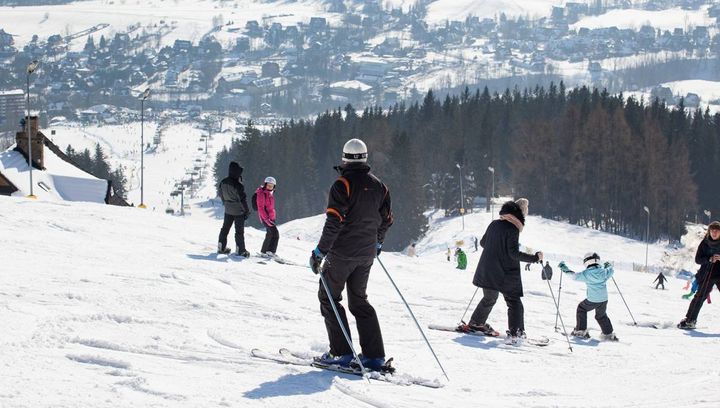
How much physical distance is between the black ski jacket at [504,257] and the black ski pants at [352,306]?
9.14ft

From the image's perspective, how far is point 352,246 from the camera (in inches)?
283

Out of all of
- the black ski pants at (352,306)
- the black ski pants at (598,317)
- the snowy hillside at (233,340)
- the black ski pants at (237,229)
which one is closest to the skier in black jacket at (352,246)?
the black ski pants at (352,306)

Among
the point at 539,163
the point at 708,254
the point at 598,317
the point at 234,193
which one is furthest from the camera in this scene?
the point at 539,163

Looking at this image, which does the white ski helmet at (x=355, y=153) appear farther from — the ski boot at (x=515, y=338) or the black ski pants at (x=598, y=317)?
the black ski pants at (x=598, y=317)

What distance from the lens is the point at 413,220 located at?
70.2m

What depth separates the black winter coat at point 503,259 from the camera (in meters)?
9.75

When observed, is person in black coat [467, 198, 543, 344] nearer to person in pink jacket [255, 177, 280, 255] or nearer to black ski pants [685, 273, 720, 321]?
black ski pants [685, 273, 720, 321]

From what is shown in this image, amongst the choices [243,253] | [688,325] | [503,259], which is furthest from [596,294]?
[243,253]

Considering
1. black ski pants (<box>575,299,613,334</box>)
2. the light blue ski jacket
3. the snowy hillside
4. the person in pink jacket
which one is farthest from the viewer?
the person in pink jacket

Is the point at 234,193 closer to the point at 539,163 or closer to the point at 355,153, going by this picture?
the point at 355,153

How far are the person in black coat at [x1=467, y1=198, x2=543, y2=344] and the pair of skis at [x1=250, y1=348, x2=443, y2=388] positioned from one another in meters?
2.85

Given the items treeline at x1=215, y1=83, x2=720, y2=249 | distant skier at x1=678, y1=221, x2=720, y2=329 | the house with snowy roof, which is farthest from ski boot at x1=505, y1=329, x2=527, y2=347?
treeline at x1=215, y1=83, x2=720, y2=249

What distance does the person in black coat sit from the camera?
32.0 feet

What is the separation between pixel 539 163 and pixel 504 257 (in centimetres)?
7091
